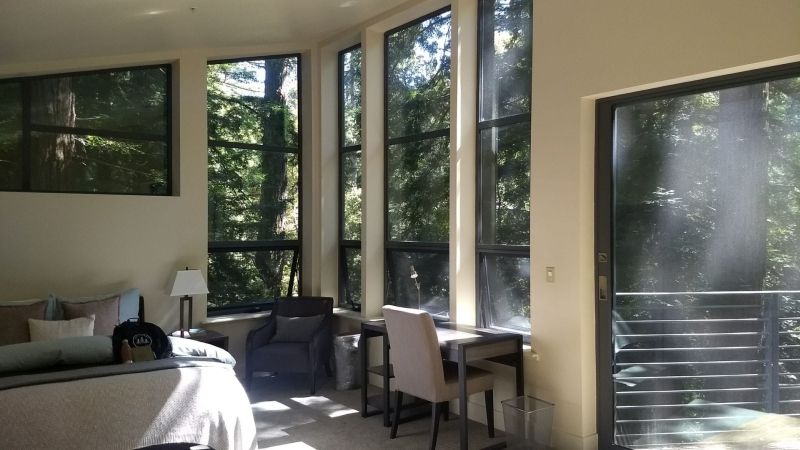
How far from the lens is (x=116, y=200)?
5051mm

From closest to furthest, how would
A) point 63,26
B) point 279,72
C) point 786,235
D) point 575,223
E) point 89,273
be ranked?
1. point 786,235
2. point 575,223
3. point 63,26
4. point 89,273
5. point 279,72

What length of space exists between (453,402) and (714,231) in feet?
7.98

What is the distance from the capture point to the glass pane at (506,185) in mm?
4324

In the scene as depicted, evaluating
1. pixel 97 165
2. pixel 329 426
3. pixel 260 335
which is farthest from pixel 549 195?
pixel 97 165

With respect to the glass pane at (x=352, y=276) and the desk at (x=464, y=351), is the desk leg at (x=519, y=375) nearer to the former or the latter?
the desk at (x=464, y=351)

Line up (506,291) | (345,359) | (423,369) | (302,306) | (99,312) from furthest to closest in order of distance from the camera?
(302,306) < (345,359) < (506,291) < (99,312) < (423,369)

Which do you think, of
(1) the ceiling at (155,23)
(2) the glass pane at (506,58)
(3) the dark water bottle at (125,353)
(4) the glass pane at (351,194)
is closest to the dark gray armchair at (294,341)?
(4) the glass pane at (351,194)

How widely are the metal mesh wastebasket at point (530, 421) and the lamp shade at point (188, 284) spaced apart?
289cm

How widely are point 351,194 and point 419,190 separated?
112 centimetres

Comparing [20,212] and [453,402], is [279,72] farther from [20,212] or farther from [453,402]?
[453,402]

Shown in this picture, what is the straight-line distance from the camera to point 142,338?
11.3 feet

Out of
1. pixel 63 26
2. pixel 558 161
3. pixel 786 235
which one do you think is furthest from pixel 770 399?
pixel 63 26

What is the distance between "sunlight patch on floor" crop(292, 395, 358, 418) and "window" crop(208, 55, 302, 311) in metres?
1.41

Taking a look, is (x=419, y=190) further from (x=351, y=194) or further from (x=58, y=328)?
(x=58, y=328)
